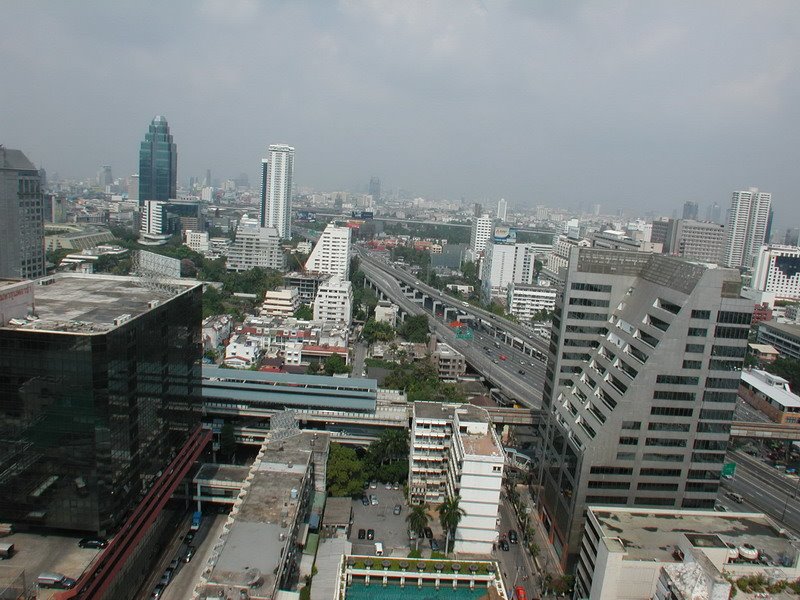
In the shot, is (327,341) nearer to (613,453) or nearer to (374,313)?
(374,313)

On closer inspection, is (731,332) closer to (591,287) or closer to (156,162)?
(591,287)

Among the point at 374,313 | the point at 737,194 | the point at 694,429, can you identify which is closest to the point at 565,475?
the point at 694,429

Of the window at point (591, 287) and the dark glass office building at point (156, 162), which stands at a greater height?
the dark glass office building at point (156, 162)

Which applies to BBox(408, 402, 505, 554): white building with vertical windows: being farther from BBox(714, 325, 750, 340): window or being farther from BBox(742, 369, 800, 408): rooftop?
BBox(742, 369, 800, 408): rooftop

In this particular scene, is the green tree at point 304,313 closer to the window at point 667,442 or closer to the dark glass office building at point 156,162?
the window at point 667,442

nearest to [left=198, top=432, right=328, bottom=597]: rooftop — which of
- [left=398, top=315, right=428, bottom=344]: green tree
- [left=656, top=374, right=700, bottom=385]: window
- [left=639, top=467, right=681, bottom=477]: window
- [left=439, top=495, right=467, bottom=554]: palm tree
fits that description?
[left=439, top=495, right=467, bottom=554]: palm tree

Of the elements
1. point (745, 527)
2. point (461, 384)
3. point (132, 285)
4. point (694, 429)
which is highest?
point (132, 285)

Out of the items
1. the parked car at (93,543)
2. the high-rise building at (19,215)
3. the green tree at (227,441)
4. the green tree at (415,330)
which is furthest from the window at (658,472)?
the high-rise building at (19,215)
